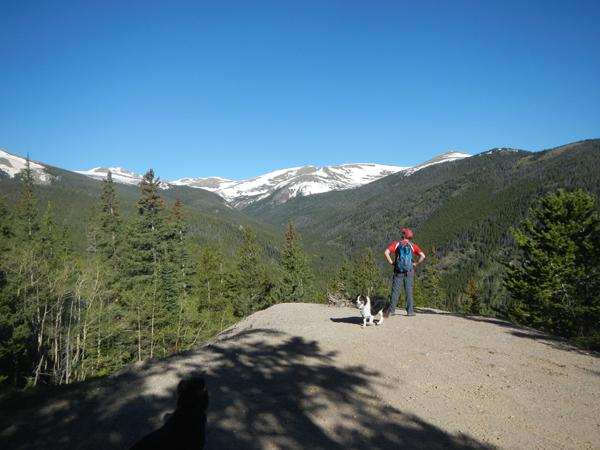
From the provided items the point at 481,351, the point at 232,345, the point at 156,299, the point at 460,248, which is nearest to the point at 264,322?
the point at 232,345

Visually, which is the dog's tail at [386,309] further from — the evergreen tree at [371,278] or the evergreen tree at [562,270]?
the evergreen tree at [371,278]

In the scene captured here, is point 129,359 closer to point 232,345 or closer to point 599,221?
point 232,345

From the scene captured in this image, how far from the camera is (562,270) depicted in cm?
1619

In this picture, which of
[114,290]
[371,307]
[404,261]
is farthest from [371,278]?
[404,261]

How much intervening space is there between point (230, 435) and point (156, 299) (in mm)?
20459

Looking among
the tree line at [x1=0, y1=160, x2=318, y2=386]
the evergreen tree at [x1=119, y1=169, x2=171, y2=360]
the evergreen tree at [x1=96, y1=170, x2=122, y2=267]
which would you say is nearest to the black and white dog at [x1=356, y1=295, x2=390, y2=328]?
the tree line at [x1=0, y1=160, x2=318, y2=386]

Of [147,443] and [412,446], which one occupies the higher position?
[147,443]

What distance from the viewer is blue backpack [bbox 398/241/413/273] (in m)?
10.1

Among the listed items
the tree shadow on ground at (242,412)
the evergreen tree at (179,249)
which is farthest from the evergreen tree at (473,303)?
the tree shadow on ground at (242,412)

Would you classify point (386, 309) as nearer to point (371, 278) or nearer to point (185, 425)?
point (185, 425)

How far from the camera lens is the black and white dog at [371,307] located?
9867 millimetres

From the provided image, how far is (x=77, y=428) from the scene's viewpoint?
4.38 metres

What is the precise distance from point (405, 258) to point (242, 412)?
7.10 metres

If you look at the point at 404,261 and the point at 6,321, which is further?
the point at 6,321
